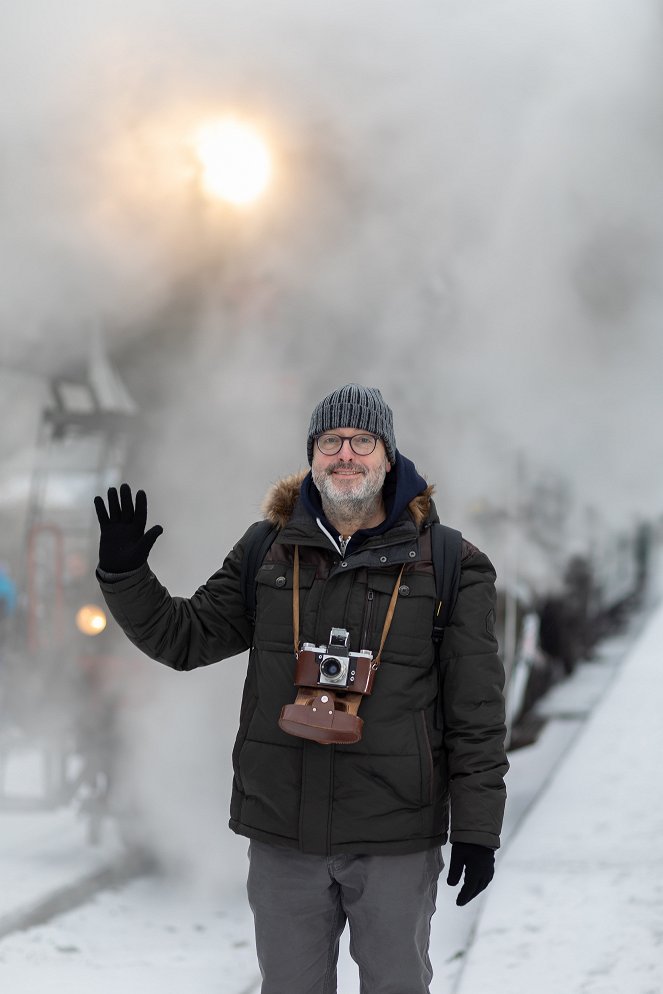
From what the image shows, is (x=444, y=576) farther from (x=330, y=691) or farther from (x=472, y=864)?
(x=472, y=864)

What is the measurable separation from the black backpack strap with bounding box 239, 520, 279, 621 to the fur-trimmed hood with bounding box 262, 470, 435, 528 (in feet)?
0.07

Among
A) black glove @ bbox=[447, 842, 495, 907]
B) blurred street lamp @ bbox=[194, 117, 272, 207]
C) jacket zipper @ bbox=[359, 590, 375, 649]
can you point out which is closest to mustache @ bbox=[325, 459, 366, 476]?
jacket zipper @ bbox=[359, 590, 375, 649]

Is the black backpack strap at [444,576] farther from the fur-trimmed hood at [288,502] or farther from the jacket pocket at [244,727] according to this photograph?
the jacket pocket at [244,727]

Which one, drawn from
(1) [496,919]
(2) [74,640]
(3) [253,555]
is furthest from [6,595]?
(3) [253,555]

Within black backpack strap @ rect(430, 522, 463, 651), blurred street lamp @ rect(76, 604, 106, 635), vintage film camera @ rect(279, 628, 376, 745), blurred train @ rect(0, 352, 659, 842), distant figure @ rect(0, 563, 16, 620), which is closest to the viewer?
vintage film camera @ rect(279, 628, 376, 745)

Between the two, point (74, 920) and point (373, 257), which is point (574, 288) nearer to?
point (373, 257)

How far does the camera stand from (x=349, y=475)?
178cm

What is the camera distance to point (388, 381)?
394 cm

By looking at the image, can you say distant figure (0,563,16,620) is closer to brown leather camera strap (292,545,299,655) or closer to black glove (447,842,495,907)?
brown leather camera strap (292,545,299,655)

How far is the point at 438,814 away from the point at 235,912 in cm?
199

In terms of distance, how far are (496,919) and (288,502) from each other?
159cm

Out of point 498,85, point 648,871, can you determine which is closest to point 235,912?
point 648,871

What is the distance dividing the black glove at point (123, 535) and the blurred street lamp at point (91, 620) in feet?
7.57

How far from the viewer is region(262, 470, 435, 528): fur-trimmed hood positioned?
5.96ft
